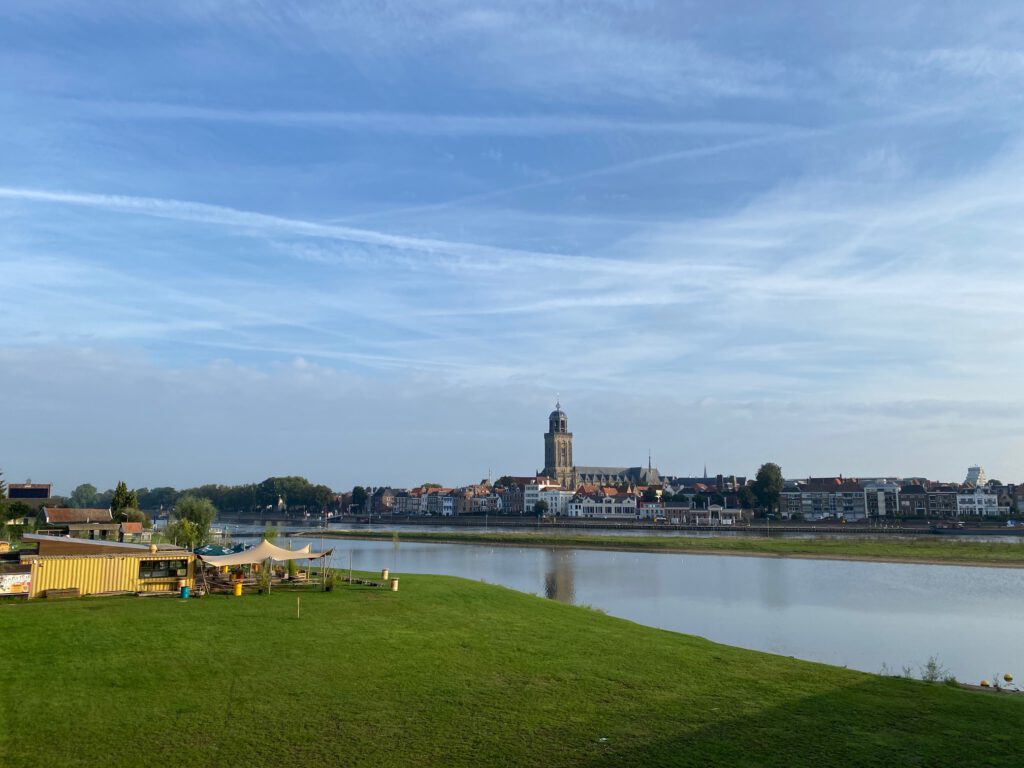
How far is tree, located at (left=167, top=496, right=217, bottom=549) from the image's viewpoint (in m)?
42.1

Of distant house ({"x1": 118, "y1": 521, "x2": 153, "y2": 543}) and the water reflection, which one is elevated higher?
distant house ({"x1": 118, "y1": 521, "x2": 153, "y2": 543})

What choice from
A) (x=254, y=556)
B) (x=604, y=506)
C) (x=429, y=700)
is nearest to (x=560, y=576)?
(x=254, y=556)

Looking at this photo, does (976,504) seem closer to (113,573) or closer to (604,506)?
(604,506)

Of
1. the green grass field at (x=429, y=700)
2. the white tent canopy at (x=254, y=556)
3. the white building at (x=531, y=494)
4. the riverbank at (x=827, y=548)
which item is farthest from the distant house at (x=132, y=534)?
the white building at (x=531, y=494)

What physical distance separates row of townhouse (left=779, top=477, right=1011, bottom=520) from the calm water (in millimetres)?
93144

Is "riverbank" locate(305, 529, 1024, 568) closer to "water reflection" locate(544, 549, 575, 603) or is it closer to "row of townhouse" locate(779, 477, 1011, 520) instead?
"water reflection" locate(544, 549, 575, 603)

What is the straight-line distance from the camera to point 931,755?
12180mm

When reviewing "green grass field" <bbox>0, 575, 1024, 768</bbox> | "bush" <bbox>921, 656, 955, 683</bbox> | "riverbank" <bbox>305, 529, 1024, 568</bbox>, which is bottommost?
"riverbank" <bbox>305, 529, 1024, 568</bbox>

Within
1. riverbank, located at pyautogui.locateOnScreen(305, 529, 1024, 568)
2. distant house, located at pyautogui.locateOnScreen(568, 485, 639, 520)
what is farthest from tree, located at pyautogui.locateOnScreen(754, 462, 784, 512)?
riverbank, located at pyautogui.locateOnScreen(305, 529, 1024, 568)

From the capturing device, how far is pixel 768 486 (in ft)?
492

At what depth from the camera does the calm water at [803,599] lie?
28.4 metres

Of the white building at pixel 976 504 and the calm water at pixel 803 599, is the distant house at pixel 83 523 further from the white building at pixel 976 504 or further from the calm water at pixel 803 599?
the white building at pixel 976 504

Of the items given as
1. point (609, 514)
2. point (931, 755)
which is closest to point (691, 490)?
point (609, 514)

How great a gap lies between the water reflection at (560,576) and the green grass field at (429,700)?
2219 centimetres
